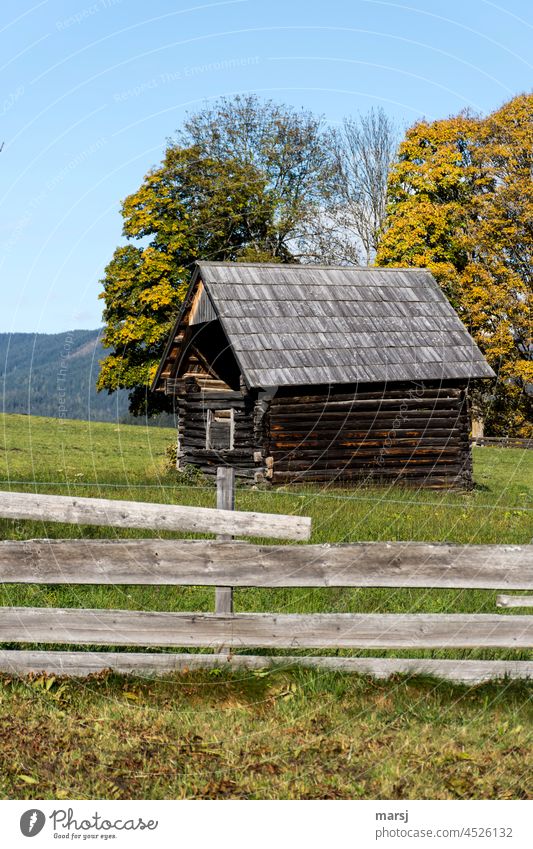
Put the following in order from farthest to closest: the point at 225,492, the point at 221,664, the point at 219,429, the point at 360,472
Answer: the point at 219,429, the point at 360,472, the point at 225,492, the point at 221,664

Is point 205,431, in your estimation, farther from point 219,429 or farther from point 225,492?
point 225,492

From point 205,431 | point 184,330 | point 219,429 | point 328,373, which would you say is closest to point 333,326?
point 328,373

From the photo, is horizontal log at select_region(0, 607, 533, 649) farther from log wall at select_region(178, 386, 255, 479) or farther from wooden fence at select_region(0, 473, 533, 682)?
log wall at select_region(178, 386, 255, 479)

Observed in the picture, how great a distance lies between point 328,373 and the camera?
1853cm

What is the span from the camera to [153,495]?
16391mm

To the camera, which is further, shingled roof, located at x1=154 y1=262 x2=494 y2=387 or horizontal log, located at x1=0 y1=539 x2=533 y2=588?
shingled roof, located at x1=154 y1=262 x2=494 y2=387

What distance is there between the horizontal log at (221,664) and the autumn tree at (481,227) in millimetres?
24543

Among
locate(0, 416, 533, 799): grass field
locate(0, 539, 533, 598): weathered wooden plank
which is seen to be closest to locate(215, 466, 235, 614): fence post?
locate(0, 539, 533, 598): weathered wooden plank

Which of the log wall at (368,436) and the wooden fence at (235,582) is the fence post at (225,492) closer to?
the wooden fence at (235,582)

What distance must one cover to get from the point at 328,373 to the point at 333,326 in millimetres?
1439

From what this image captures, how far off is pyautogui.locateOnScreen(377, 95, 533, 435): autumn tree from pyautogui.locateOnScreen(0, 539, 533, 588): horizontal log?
80.6 feet

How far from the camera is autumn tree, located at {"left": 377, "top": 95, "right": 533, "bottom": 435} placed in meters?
31.3
